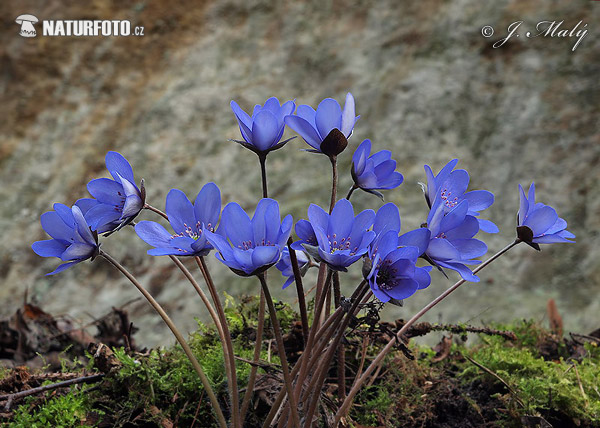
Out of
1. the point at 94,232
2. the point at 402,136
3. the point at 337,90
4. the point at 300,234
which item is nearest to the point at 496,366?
the point at 300,234

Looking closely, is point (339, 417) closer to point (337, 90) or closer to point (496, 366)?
point (496, 366)

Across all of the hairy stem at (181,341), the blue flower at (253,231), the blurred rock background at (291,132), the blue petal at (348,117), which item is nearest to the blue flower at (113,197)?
the hairy stem at (181,341)

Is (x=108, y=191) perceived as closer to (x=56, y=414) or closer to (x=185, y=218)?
(x=185, y=218)

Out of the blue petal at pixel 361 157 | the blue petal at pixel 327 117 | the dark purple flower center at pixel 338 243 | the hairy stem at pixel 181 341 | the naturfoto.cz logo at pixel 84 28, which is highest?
the naturfoto.cz logo at pixel 84 28

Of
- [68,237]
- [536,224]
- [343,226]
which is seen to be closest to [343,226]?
[343,226]

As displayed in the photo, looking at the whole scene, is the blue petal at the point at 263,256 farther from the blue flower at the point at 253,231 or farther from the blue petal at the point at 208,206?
the blue petal at the point at 208,206
